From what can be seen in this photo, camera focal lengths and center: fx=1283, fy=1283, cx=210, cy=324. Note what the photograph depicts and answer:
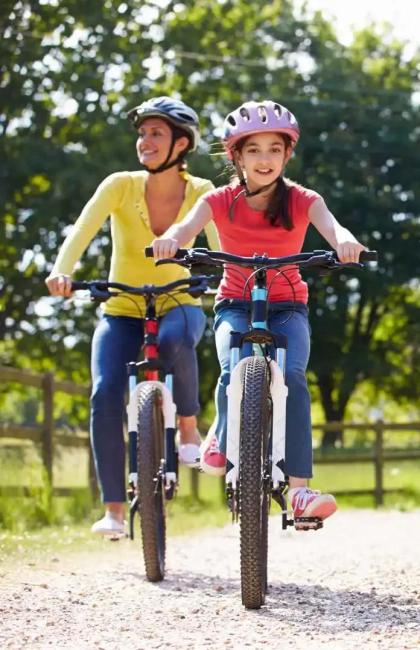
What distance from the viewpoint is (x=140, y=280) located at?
6.33m

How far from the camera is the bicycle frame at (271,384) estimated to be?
4.83 metres

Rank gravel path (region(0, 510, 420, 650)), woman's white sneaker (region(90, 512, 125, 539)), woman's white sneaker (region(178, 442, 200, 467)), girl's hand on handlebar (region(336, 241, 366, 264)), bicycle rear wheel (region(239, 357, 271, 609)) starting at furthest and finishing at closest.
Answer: woman's white sneaker (region(178, 442, 200, 467)), woman's white sneaker (region(90, 512, 125, 539)), girl's hand on handlebar (region(336, 241, 366, 264)), bicycle rear wheel (region(239, 357, 271, 609)), gravel path (region(0, 510, 420, 650))

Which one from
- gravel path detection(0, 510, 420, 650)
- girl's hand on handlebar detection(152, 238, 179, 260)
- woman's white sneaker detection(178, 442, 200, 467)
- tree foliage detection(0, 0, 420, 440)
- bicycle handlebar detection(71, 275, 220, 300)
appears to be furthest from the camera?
tree foliage detection(0, 0, 420, 440)

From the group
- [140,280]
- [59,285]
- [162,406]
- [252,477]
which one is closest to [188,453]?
[162,406]

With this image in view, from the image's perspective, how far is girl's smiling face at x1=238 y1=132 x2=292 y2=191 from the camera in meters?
5.25

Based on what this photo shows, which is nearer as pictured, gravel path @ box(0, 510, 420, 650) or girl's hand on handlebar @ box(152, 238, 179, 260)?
gravel path @ box(0, 510, 420, 650)

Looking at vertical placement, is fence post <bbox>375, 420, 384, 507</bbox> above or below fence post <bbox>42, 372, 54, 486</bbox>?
below

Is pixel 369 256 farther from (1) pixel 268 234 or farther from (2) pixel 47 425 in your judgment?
(2) pixel 47 425

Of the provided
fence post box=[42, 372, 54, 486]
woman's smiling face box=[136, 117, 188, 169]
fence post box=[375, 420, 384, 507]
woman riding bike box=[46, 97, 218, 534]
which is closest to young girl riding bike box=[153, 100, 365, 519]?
woman riding bike box=[46, 97, 218, 534]

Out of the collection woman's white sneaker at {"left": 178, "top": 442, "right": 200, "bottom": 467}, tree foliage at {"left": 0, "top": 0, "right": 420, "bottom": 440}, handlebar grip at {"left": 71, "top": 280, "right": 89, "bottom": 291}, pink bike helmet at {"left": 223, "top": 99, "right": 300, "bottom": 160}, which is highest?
tree foliage at {"left": 0, "top": 0, "right": 420, "bottom": 440}

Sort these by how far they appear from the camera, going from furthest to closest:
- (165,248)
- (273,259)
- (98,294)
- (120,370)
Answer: (120,370), (98,294), (165,248), (273,259)

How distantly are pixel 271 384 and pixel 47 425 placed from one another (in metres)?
6.57

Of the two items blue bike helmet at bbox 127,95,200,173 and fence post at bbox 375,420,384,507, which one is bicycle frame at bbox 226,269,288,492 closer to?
blue bike helmet at bbox 127,95,200,173

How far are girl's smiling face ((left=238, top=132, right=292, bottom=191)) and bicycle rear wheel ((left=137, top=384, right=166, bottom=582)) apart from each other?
1184 millimetres
